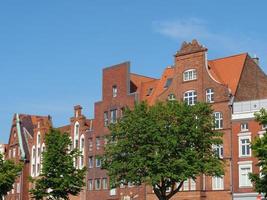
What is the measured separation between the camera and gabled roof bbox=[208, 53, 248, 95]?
3076 inches

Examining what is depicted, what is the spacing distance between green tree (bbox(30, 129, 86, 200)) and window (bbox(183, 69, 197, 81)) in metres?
17.9

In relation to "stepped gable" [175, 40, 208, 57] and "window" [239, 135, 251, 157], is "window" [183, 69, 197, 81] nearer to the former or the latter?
"stepped gable" [175, 40, 208, 57]

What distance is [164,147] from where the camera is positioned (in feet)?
202

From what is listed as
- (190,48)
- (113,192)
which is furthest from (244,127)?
(113,192)

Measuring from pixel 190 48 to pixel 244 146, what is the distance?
1581 centimetres

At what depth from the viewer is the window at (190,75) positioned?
80188 mm

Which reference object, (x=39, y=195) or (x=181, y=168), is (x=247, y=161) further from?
(x=39, y=195)

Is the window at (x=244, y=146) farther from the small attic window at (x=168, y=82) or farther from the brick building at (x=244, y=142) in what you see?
the small attic window at (x=168, y=82)

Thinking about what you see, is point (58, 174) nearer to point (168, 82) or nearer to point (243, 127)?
point (243, 127)

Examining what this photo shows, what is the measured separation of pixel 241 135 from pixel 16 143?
5640 centimetres

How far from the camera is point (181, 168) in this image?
60656 millimetres

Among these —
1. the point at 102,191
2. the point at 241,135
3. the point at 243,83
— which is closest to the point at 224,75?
the point at 243,83

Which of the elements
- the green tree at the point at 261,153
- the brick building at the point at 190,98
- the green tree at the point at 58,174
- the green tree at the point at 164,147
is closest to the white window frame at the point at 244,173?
the brick building at the point at 190,98

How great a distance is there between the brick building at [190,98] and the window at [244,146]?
493mm
